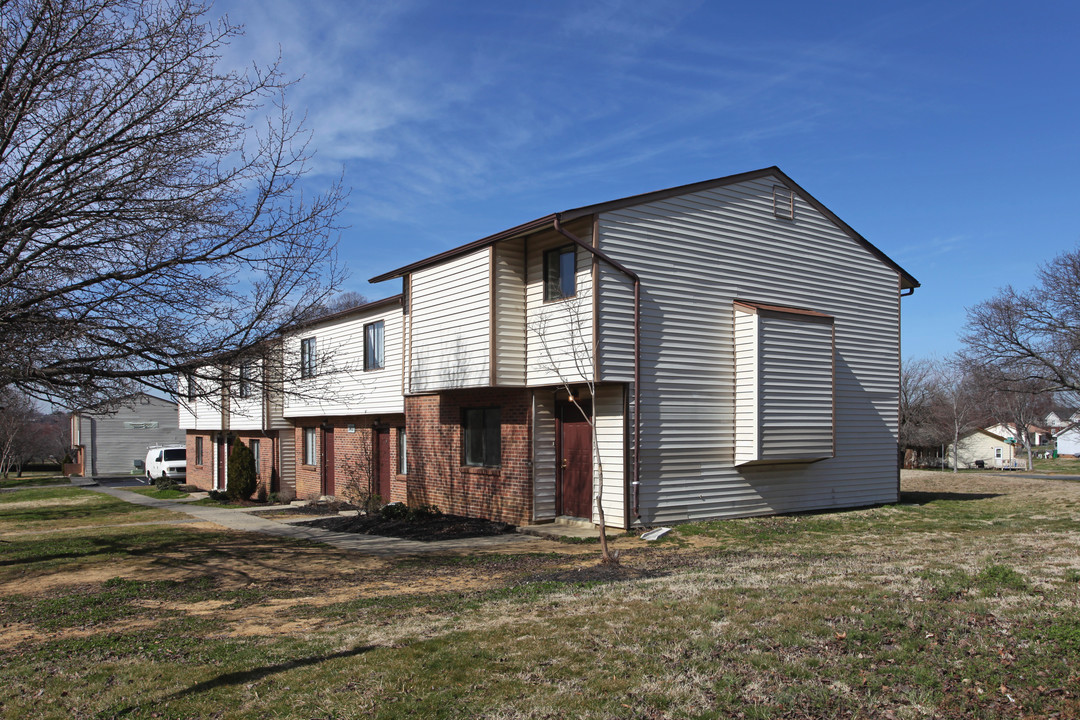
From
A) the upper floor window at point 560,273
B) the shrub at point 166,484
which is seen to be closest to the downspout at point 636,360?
the upper floor window at point 560,273

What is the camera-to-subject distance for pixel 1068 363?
114 ft

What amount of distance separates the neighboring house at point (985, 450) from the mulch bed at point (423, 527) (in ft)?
201

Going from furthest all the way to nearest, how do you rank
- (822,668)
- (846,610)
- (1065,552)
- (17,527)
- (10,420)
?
(10,420)
(17,527)
(1065,552)
(846,610)
(822,668)

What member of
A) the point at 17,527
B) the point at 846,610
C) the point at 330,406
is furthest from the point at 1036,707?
the point at 17,527

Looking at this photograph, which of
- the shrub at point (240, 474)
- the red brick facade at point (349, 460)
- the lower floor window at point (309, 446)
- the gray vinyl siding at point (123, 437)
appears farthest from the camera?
the gray vinyl siding at point (123, 437)

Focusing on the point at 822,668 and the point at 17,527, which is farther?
the point at 17,527

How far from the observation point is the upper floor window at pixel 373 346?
22141 millimetres

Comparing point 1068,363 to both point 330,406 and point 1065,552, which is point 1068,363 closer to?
point 1065,552

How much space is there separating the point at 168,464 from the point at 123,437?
15.0 metres

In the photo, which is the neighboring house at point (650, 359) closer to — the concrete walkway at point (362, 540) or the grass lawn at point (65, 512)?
the concrete walkway at point (362, 540)

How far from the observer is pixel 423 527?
16250 mm

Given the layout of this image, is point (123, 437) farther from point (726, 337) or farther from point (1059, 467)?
point (1059, 467)

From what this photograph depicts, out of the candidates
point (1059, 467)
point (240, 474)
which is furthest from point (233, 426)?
point (1059, 467)

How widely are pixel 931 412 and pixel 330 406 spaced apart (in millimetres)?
47959
